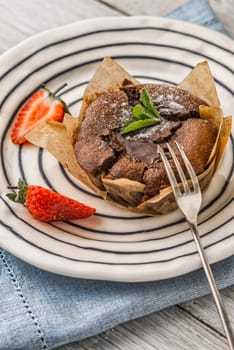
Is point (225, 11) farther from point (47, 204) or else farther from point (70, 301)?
point (70, 301)

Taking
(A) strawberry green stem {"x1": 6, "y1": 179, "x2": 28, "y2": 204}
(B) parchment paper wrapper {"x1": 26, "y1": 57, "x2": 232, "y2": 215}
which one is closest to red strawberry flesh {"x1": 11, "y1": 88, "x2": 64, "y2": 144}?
(B) parchment paper wrapper {"x1": 26, "y1": 57, "x2": 232, "y2": 215}

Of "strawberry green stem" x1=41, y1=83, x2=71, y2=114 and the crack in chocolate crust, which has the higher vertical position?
"strawberry green stem" x1=41, y1=83, x2=71, y2=114

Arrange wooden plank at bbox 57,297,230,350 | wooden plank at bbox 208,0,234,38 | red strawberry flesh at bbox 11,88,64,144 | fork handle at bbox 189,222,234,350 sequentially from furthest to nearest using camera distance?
1. wooden plank at bbox 208,0,234,38
2. red strawberry flesh at bbox 11,88,64,144
3. wooden plank at bbox 57,297,230,350
4. fork handle at bbox 189,222,234,350

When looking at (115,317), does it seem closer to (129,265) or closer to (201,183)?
(129,265)

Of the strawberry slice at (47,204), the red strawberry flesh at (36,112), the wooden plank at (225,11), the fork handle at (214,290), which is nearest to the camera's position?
the fork handle at (214,290)

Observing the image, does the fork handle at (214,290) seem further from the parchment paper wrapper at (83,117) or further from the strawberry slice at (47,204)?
the strawberry slice at (47,204)

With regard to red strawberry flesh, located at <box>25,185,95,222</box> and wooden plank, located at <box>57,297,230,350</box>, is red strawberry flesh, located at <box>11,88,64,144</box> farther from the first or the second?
wooden plank, located at <box>57,297,230,350</box>

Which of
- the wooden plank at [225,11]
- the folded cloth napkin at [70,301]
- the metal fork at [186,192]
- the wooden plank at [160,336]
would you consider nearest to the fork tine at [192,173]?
the metal fork at [186,192]
